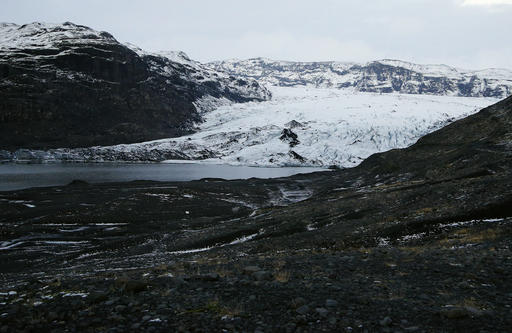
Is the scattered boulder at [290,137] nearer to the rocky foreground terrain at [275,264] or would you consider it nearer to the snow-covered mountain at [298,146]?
the snow-covered mountain at [298,146]

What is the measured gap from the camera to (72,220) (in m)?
44.6

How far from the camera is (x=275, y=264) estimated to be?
14773mm

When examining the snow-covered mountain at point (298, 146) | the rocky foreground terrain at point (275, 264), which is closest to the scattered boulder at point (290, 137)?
the snow-covered mountain at point (298, 146)

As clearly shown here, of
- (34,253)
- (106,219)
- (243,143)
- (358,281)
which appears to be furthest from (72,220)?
(243,143)

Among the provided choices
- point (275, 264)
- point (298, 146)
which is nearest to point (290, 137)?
point (298, 146)

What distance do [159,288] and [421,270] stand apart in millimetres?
8136

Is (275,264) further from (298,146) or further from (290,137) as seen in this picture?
(290,137)

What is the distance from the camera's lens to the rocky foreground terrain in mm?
8609

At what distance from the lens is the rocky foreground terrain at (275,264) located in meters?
8.61

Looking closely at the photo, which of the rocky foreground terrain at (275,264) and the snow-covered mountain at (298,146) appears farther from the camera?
the snow-covered mountain at (298,146)

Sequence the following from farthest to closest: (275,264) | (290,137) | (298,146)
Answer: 1. (290,137)
2. (298,146)
3. (275,264)

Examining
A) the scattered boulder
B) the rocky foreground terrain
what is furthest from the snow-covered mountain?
the rocky foreground terrain

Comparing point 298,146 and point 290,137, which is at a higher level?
point 290,137

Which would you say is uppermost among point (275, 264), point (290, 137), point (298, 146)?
point (275, 264)
